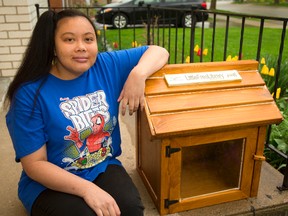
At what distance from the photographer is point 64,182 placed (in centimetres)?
158

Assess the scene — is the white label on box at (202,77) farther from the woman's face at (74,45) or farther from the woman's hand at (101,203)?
the woman's hand at (101,203)

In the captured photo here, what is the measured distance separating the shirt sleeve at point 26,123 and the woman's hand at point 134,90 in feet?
1.45

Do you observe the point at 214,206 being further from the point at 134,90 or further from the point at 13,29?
the point at 13,29

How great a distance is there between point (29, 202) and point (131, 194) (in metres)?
0.53

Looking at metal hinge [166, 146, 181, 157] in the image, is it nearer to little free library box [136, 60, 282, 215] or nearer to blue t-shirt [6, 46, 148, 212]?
little free library box [136, 60, 282, 215]

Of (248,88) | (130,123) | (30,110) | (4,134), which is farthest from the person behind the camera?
(130,123)

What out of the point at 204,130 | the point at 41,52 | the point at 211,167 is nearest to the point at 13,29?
the point at 41,52

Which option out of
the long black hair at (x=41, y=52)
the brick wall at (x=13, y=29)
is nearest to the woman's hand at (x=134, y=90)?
the long black hair at (x=41, y=52)

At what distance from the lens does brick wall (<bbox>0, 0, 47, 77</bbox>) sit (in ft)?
14.2

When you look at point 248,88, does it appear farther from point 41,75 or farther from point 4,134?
point 4,134

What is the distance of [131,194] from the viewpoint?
1722 mm

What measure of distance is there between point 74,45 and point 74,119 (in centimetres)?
36

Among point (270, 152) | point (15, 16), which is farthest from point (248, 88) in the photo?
point (15, 16)

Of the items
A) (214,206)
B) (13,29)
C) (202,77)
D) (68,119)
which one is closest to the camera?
(68,119)
